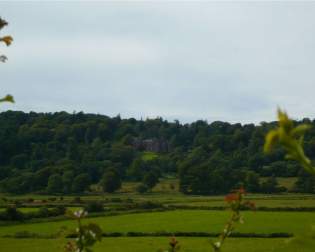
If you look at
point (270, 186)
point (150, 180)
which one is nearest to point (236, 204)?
point (270, 186)

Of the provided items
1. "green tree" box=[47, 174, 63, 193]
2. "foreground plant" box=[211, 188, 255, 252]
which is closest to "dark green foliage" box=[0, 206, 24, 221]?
"green tree" box=[47, 174, 63, 193]

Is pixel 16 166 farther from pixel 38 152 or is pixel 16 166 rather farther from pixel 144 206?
pixel 144 206

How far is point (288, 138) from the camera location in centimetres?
149

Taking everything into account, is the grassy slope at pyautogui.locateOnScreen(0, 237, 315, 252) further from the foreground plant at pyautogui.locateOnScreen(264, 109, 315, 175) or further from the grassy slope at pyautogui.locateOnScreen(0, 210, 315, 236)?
the foreground plant at pyautogui.locateOnScreen(264, 109, 315, 175)

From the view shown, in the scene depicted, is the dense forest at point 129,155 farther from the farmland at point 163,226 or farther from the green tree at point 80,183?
the farmland at point 163,226

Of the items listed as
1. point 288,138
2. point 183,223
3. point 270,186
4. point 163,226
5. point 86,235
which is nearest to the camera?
point 288,138

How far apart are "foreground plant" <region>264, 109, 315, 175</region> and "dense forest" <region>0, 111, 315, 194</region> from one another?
68.2m

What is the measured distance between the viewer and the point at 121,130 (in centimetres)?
12812

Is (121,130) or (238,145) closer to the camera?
(238,145)

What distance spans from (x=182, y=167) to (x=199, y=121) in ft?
174

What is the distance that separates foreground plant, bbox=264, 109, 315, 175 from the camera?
4.81 feet

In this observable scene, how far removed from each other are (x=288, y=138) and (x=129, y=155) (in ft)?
340

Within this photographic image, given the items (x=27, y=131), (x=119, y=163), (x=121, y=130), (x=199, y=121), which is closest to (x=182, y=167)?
(x=119, y=163)

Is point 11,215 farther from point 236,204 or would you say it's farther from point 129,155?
point 129,155
